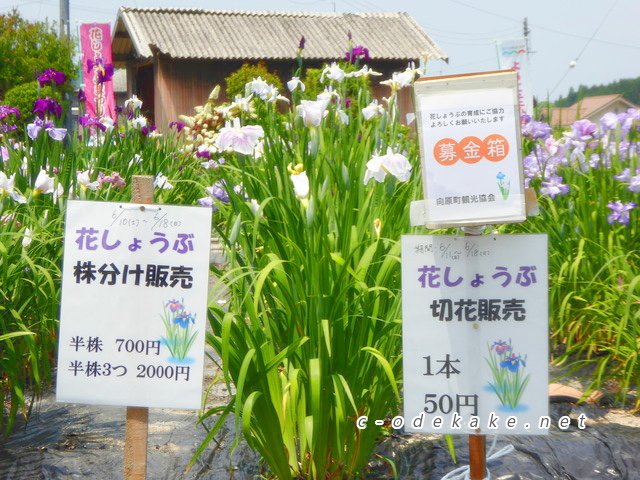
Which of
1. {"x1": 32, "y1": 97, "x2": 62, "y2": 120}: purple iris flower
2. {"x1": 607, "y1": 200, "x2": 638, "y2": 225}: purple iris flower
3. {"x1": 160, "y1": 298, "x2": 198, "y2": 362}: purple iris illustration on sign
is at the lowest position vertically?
{"x1": 160, "y1": 298, "x2": 198, "y2": 362}: purple iris illustration on sign

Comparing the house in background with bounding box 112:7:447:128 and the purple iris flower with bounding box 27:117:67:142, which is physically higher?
the house in background with bounding box 112:7:447:128

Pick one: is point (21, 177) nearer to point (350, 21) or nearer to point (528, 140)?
point (528, 140)

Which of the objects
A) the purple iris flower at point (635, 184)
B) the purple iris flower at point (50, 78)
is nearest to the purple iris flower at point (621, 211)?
the purple iris flower at point (635, 184)

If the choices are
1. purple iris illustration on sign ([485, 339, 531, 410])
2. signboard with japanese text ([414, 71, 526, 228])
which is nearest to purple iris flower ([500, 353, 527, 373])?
purple iris illustration on sign ([485, 339, 531, 410])

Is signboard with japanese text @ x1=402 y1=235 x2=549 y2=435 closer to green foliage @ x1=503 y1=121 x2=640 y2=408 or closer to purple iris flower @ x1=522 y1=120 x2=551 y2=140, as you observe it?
green foliage @ x1=503 y1=121 x2=640 y2=408

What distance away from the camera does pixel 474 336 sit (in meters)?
1.92

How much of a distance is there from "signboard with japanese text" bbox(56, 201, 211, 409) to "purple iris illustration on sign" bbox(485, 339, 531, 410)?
0.73m

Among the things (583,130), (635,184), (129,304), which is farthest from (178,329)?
(583,130)

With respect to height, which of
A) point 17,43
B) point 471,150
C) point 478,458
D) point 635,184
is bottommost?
point 478,458

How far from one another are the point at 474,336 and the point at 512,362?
0.37 ft

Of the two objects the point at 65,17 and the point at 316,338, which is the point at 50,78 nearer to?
the point at 316,338

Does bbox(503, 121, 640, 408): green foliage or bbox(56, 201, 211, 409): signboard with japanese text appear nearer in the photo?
bbox(56, 201, 211, 409): signboard with japanese text

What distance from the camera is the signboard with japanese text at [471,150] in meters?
1.84

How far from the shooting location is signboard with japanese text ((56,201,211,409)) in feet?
6.48
